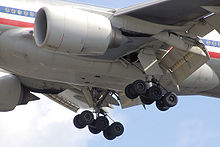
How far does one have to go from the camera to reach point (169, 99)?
1133 inches

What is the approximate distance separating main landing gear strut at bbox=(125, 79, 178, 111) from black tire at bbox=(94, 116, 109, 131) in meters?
3.82

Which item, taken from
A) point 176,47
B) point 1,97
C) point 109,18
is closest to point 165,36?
point 176,47

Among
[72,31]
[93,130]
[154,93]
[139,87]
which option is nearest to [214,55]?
[154,93]

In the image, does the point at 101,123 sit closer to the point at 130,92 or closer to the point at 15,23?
the point at 130,92

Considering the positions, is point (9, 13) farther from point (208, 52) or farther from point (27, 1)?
point (208, 52)

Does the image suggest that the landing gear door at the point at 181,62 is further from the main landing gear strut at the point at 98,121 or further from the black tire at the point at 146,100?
the main landing gear strut at the point at 98,121

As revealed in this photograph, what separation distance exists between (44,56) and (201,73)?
7325 mm

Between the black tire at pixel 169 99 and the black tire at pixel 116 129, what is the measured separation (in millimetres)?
4240

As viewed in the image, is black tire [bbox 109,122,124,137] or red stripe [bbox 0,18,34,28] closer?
red stripe [bbox 0,18,34,28]

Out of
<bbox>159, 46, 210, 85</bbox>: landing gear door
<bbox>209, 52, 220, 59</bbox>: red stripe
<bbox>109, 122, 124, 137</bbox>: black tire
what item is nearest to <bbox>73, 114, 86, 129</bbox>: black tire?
<bbox>109, 122, 124, 137</bbox>: black tire

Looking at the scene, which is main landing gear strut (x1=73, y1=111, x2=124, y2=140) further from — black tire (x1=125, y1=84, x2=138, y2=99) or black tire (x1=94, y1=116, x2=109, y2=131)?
black tire (x1=125, y1=84, x2=138, y2=99)

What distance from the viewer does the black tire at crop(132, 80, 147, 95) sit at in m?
28.3

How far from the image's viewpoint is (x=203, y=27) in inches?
1073

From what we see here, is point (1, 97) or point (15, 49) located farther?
point (1, 97)
